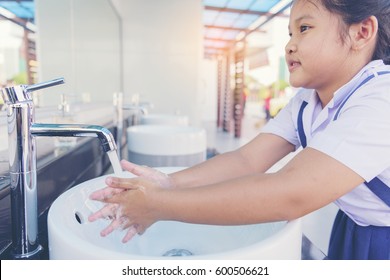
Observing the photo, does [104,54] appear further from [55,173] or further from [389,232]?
[389,232]

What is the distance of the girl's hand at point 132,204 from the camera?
0.54 m

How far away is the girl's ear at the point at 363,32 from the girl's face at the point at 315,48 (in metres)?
0.02

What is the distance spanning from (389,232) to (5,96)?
78 centimetres

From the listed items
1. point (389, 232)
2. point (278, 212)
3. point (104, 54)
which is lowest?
point (389, 232)

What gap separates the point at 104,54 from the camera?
94.6 inches

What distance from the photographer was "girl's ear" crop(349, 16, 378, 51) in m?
0.66

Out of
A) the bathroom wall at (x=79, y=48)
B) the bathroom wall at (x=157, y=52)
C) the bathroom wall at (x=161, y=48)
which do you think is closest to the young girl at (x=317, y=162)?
the bathroom wall at (x=79, y=48)

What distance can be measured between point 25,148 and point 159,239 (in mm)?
410

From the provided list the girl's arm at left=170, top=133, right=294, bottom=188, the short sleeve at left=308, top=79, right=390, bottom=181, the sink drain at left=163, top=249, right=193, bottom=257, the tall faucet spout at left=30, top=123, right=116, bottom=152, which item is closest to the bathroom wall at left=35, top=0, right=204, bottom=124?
the girl's arm at left=170, top=133, right=294, bottom=188

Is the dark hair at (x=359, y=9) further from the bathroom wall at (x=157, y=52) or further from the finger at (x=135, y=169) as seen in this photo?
the bathroom wall at (x=157, y=52)

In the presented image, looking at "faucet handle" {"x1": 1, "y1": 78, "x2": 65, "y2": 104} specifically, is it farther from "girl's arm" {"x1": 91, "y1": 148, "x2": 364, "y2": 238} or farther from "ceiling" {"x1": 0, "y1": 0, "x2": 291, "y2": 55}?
"ceiling" {"x1": 0, "y1": 0, "x2": 291, "y2": 55}

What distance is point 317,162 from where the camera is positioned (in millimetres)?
506

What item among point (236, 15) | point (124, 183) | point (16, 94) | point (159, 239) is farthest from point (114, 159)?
point (236, 15)
